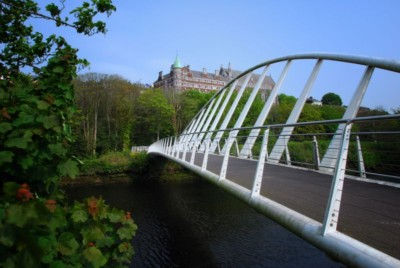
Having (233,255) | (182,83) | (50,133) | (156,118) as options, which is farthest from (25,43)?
(182,83)

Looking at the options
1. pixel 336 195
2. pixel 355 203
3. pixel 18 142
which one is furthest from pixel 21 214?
pixel 355 203

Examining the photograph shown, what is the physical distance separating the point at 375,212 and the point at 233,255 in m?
8.24

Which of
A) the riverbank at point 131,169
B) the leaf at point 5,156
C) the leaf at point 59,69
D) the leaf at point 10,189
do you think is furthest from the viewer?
the riverbank at point 131,169

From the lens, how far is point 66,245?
2.34m

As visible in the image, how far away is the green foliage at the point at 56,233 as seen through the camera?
5.35ft

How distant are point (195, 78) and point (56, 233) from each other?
97734mm

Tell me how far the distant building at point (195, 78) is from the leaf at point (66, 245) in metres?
85.8

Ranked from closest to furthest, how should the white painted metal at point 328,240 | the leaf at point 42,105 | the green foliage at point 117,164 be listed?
the leaf at point 42,105, the white painted metal at point 328,240, the green foliage at point 117,164

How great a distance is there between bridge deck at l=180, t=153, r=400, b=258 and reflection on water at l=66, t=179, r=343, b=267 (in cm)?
537

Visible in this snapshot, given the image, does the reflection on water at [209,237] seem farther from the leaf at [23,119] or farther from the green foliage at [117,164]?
the green foliage at [117,164]

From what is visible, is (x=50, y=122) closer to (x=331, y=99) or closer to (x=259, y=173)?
(x=259, y=173)

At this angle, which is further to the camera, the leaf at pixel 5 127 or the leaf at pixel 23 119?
the leaf at pixel 23 119

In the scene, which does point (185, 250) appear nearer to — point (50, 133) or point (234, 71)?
point (50, 133)

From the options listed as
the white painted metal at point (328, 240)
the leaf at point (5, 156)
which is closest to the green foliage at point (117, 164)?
the white painted metal at point (328, 240)
